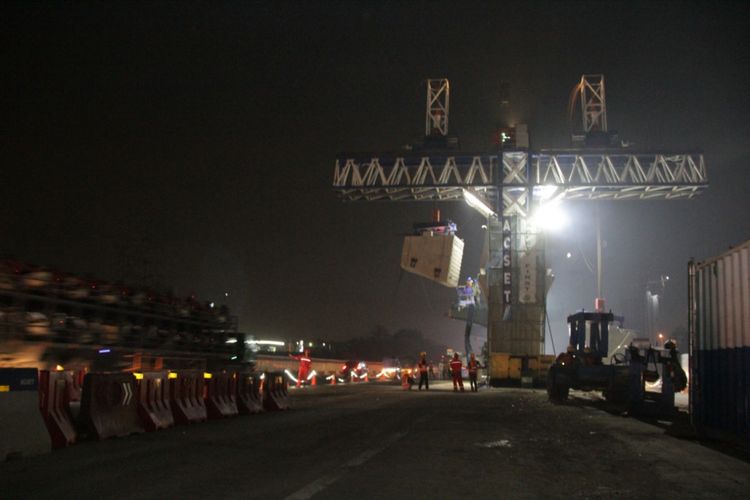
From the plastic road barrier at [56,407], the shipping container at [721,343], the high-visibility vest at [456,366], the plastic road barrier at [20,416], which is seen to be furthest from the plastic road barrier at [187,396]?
the high-visibility vest at [456,366]

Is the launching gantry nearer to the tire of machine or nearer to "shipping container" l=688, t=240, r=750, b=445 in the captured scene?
the tire of machine

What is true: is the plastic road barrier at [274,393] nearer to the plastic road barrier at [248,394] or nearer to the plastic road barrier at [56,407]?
the plastic road barrier at [248,394]

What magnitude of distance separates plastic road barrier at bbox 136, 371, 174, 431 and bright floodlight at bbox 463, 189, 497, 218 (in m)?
30.6

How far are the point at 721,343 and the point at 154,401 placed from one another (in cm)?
996

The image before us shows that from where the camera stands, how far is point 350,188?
136 ft

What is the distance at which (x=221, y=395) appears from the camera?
1520 centimetres

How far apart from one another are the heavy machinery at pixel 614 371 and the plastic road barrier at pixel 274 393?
8553 millimetres

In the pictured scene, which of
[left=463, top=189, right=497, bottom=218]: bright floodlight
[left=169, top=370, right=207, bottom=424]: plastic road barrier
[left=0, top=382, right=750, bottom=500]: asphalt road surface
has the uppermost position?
[left=463, top=189, right=497, bottom=218]: bright floodlight

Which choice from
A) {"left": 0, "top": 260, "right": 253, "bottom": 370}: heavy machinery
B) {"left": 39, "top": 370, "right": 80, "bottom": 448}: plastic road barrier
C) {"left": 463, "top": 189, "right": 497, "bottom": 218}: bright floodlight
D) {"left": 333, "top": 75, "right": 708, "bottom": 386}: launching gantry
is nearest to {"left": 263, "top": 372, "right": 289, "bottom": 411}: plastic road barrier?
{"left": 0, "top": 260, "right": 253, "bottom": 370}: heavy machinery

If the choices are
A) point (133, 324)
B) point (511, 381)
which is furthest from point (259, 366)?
point (133, 324)

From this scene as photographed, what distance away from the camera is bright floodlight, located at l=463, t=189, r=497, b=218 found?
42.1m

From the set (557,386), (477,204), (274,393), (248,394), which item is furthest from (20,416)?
(477,204)

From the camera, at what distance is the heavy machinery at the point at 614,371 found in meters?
17.8

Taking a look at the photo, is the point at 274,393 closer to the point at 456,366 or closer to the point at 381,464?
the point at 381,464
